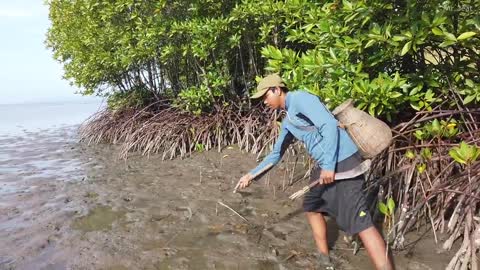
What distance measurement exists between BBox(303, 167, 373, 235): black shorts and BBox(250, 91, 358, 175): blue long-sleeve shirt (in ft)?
0.63

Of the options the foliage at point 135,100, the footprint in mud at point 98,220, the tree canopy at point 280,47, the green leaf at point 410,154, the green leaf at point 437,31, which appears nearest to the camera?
the green leaf at point 437,31

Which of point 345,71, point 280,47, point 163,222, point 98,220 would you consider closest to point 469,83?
point 345,71

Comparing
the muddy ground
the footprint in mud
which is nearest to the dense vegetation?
the muddy ground

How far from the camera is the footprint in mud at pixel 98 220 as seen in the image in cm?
422

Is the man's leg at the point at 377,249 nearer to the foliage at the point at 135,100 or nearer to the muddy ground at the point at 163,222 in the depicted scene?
the muddy ground at the point at 163,222

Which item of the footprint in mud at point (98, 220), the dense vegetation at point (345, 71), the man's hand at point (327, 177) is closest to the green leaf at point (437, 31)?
the dense vegetation at point (345, 71)

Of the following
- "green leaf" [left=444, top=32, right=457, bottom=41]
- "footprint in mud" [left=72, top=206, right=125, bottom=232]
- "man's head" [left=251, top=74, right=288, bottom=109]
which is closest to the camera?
"green leaf" [left=444, top=32, right=457, bottom=41]

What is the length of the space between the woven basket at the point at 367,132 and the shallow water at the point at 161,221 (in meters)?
0.93

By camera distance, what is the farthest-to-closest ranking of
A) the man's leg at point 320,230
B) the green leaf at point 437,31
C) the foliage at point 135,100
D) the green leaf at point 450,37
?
the foliage at point 135,100 → the man's leg at point 320,230 → the green leaf at point 437,31 → the green leaf at point 450,37

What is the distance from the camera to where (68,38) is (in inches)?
367

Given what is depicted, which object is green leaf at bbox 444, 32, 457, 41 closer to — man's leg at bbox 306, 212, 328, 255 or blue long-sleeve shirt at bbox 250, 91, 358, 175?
blue long-sleeve shirt at bbox 250, 91, 358, 175

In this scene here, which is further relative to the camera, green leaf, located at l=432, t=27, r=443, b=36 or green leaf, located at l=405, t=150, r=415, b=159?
green leaf, located at l=405, t=150, r=415, b=159

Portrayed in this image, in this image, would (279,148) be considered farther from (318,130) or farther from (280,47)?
(280,47)

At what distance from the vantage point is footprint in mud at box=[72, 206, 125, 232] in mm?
4223
